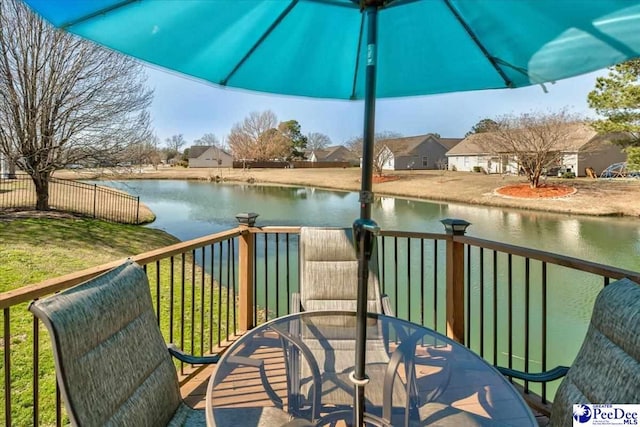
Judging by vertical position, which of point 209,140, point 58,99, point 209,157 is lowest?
point 58,99

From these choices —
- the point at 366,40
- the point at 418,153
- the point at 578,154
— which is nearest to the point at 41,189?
the point at 366,40

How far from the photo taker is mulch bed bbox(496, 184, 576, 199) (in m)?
16.3

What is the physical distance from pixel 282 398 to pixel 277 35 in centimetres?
164

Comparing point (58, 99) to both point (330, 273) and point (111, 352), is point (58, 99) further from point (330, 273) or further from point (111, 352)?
point (111, 352)

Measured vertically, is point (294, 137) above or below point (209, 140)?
above

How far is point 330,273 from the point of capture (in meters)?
2.67

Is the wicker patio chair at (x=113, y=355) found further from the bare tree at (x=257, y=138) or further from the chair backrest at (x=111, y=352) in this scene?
the bare tree at (x=257, y=138)

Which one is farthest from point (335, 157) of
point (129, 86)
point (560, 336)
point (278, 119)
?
point (560, 336)

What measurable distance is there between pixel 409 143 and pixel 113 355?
36014 millimetres

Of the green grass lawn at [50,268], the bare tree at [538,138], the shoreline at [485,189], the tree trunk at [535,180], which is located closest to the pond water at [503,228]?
the shoreline at [485,189]

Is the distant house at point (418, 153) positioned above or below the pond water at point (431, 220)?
above

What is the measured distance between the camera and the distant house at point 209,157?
46.0 meters

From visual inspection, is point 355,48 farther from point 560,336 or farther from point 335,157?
point 335,157

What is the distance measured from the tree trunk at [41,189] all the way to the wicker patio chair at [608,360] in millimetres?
11590
